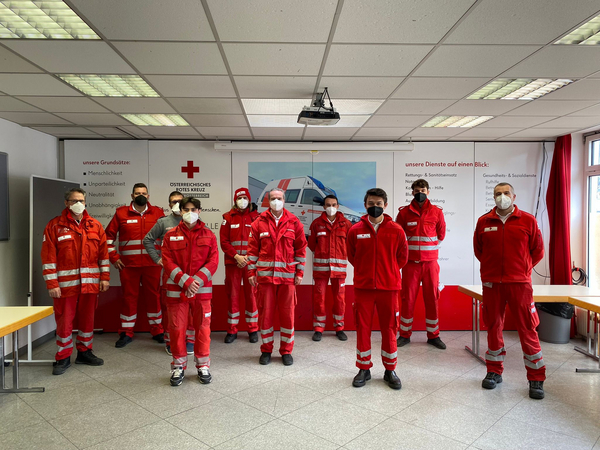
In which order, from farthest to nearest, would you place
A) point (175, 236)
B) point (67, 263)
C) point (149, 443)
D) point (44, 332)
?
point (44, 332) → point (67, 263) → point (175, 236) → point (149, 443)

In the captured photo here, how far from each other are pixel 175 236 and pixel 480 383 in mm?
3094

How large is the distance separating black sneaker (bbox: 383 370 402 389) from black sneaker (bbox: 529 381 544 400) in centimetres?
108

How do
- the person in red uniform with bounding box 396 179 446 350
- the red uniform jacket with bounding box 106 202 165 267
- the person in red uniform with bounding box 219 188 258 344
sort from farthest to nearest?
the person in red uniform with bounding box 219 188 258 344 < the red uniform jacket with bounding box 106 202 165 267 < the person in red uniform with bounding box 396 179 446 350

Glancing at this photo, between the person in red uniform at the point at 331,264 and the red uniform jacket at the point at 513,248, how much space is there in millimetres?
1933

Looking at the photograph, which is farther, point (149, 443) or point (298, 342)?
point (298, 342)

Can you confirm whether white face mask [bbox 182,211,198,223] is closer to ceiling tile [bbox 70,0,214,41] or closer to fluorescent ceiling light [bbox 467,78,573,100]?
ceiling tile [bbox 70,0,214,41]

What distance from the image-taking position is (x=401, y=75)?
298 centimetres

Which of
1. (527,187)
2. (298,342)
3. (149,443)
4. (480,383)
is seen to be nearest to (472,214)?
(527,187)

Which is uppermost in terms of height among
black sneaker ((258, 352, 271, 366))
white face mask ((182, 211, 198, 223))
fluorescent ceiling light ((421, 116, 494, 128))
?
fluorescent ceiling light ((421, 116, 494, 128))

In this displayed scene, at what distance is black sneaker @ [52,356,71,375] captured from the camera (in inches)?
146

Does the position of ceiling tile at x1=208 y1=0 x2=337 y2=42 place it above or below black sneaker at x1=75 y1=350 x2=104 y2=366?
above

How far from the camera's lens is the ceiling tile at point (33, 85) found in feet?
9.82

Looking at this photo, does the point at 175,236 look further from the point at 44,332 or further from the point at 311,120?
the point at 44,332

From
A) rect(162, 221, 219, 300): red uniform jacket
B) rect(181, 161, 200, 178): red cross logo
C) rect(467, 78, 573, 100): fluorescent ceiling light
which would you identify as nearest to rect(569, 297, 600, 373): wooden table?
rect(467, 78, 573, 100): fluorescent ceiling light
